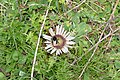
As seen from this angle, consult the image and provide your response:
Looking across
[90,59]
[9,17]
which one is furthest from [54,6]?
[90,59]

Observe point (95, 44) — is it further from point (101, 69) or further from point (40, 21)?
point (40, 21)
